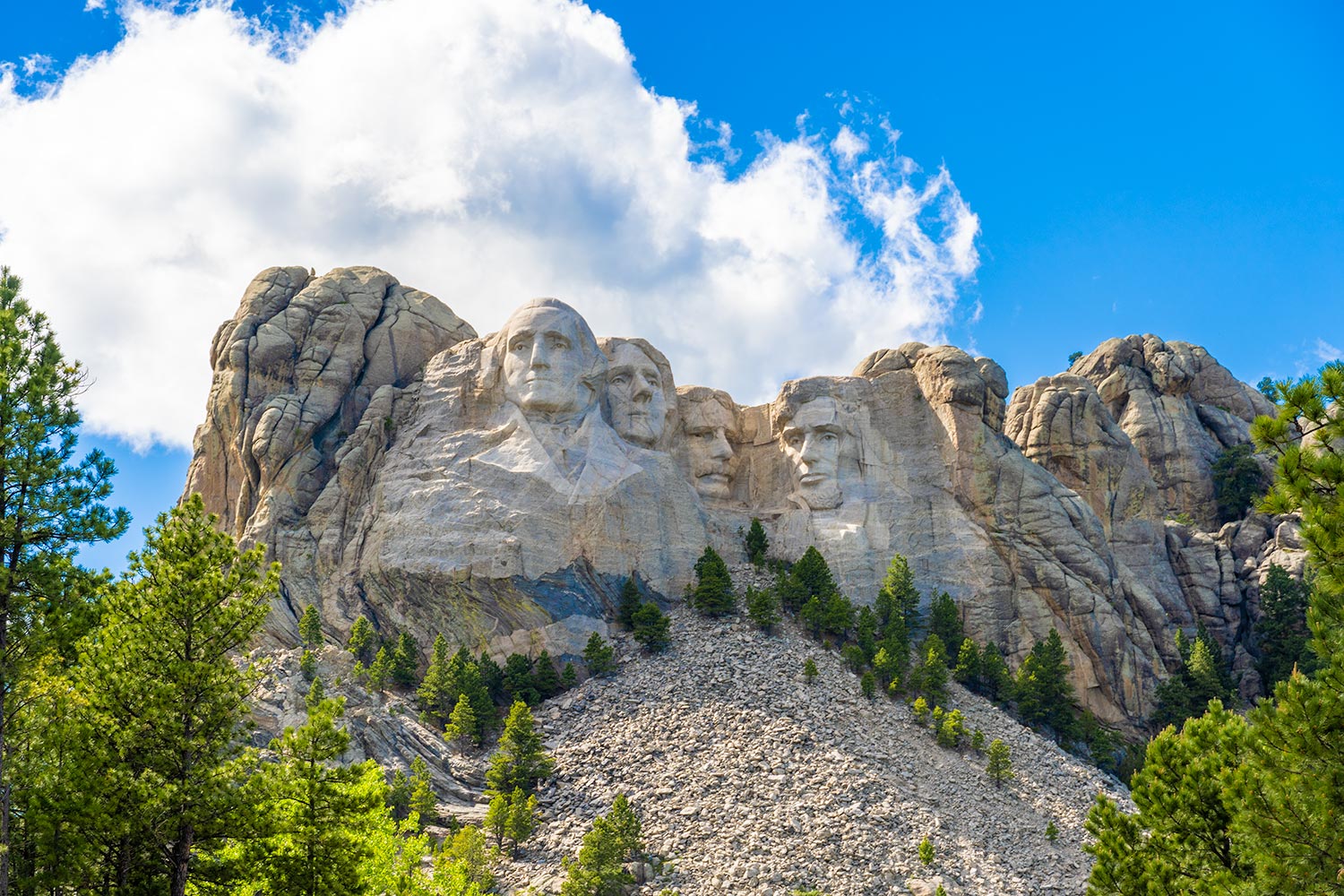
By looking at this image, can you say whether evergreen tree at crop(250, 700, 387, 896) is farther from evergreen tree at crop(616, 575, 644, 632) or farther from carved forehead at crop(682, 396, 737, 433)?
carved forehead at crop(682, 396, 737, 433)

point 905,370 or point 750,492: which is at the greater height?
point 905,370

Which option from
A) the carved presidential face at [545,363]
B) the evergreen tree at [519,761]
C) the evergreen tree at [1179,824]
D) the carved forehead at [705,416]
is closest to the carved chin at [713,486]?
the carved forehead at [705,416]

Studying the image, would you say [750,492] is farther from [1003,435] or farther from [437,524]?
[437,524]

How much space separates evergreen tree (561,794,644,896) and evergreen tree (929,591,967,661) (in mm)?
26976

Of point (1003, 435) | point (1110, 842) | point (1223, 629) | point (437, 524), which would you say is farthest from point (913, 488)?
point (1110, 842)

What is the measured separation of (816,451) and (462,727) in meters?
30.6

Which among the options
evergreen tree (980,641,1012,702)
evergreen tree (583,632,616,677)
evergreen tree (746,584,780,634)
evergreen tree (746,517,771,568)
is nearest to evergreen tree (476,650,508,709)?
evergreen tree (583,632,616,677)

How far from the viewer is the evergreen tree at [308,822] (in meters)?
26.0

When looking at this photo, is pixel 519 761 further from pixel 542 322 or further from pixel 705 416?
pixel 705 416

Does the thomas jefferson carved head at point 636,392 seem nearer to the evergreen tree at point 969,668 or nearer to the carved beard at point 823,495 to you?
the carved beard at point 823,495

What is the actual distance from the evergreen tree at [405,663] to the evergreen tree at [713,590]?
14396mm

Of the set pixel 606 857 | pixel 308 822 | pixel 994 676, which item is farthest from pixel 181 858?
pixel 994 676

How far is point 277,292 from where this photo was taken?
7688 cm

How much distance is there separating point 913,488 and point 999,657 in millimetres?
12414
